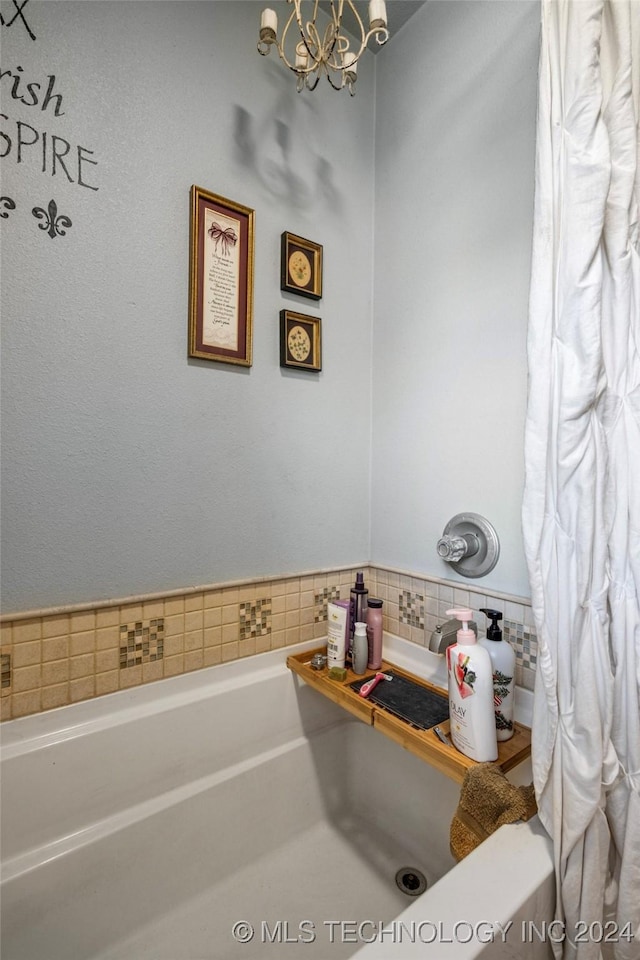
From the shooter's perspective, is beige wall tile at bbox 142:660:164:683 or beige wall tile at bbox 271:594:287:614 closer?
beige wall tile at bbox 142:660:164:683

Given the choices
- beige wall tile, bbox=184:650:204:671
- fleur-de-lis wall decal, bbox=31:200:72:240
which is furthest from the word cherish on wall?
beige wall tile, bbox=184:650:204:671

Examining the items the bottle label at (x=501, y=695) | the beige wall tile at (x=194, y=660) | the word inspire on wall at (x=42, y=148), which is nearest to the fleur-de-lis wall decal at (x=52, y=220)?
the word inspire on wall at (x=42, y=148)

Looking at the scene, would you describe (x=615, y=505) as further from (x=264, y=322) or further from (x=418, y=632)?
(x=264, y=322)

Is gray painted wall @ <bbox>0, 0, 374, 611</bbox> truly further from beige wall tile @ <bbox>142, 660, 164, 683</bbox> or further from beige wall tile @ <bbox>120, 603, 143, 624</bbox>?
beige wall tile @ <bbox>142, 660, 164, 683</bbox>

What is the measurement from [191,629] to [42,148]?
46.6 inches

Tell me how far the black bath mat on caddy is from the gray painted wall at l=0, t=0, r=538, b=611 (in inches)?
14.5

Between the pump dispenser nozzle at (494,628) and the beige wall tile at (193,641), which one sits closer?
the pump dispenser nozzle at (494,628)

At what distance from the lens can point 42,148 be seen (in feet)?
3.13

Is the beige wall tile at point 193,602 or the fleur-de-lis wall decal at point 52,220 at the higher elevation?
the fleur-de-lis wall decal at point 52,220

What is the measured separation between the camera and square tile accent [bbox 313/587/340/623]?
143 centimetres

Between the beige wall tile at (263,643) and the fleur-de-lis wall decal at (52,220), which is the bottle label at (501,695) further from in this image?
the fleur-de-lis wall decal at (52,220)

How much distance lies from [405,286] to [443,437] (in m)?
0.55

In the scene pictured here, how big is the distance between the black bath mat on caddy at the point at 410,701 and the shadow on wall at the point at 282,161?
58.4 inches

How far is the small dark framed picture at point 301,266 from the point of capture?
4.34 feet
